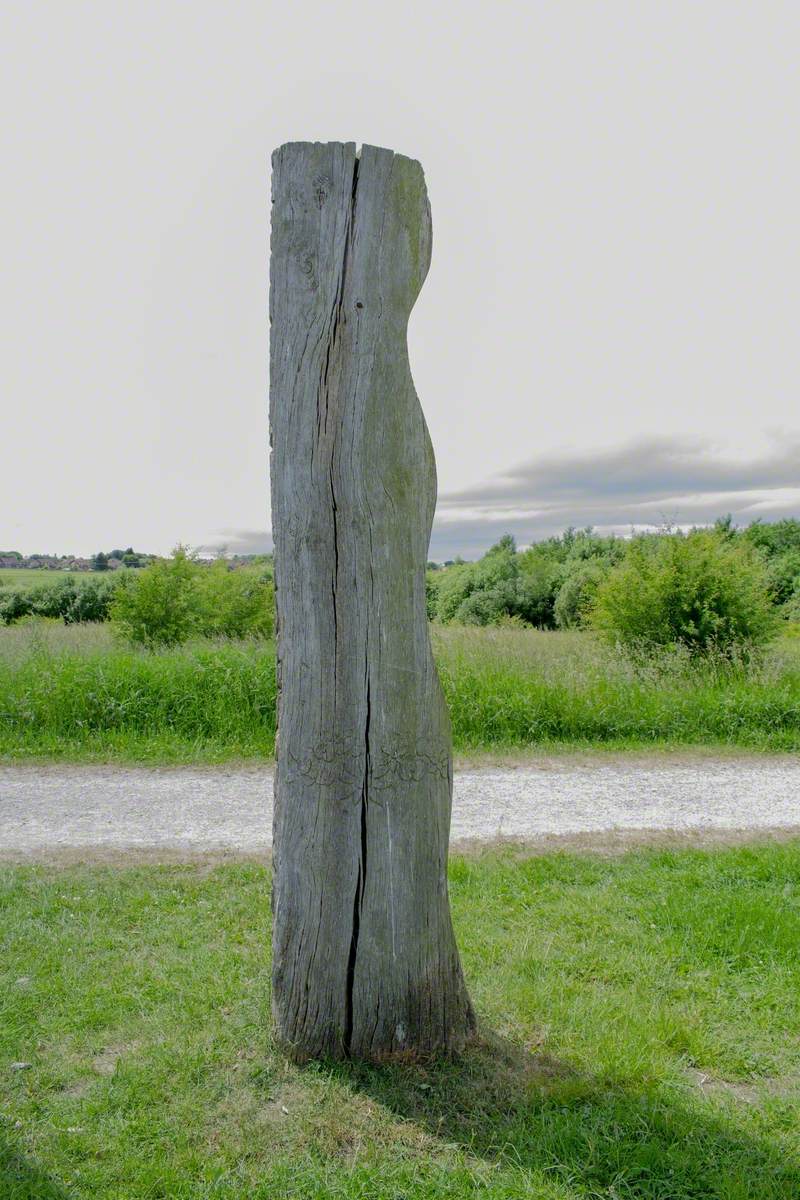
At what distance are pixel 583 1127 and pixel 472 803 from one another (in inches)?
158

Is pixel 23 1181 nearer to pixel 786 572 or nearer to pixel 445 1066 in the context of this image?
pixel 445 1066

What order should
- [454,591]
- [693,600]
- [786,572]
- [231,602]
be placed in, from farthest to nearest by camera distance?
[454,591], [786,572], [231,602], [693,600]

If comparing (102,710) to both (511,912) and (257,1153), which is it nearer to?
(511,912)

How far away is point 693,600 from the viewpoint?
47.8ft

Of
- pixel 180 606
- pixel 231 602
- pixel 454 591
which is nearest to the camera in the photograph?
pixel 180 606

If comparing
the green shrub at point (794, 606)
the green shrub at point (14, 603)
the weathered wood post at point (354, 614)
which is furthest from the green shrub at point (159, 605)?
the green shrub at point (794, 606)

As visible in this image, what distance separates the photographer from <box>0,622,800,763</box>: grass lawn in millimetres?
8703

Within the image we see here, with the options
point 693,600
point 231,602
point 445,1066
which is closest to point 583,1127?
point 445,1066

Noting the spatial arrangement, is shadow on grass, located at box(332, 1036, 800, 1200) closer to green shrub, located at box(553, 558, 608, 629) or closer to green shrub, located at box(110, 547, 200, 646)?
green shrub, located at box(110, 547, 200, 646)

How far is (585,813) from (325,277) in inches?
194

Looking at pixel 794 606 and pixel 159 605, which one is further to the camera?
pixel 794 606

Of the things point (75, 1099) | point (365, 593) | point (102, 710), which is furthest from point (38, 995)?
point (102, 710)

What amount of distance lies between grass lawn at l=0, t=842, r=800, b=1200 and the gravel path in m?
1.17

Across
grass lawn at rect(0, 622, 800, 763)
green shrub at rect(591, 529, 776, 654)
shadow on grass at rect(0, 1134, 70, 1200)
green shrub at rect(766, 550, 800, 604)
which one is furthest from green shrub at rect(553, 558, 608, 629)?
shadow on grass at rect(0, 1134, 70, 1200)
